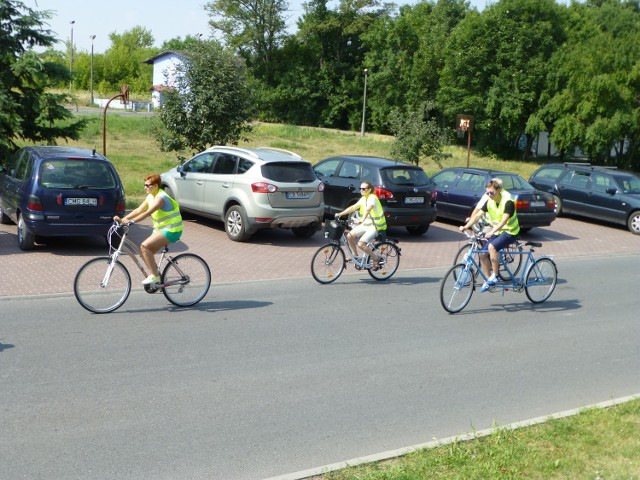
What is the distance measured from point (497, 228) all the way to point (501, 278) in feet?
2.41

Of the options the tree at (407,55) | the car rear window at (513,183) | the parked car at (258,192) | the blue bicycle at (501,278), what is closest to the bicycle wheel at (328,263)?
the blue bicycle at (501,278)

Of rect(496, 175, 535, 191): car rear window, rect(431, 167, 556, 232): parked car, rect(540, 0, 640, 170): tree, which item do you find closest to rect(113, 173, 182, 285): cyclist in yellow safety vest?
rect(431, 167, 556, 232): parked car

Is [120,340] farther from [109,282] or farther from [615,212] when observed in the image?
[615,212]

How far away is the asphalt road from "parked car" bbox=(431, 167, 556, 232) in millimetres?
7582

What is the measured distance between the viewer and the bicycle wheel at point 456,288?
10258 millimetres

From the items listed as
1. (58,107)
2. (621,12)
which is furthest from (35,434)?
(621,12)

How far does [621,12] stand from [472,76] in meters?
14.0

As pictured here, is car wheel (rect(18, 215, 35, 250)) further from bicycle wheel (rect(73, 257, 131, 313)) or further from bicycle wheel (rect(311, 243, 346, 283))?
bicycle wheel (rect(311, 243, 346, 283))

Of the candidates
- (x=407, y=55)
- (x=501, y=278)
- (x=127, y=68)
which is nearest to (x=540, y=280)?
(x=501, y=278)

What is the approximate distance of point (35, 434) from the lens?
5.61 meters

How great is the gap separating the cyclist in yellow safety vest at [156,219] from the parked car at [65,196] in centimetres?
362

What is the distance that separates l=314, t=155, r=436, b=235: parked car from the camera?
16844mm

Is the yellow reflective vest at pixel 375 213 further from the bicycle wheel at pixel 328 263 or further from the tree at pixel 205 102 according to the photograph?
the tree at pixel 205 102

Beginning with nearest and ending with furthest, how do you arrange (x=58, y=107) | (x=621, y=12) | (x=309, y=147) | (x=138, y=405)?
(x=138, y=405), (x=58, y=107), (x=309, y=147), (x=621, y=12)
